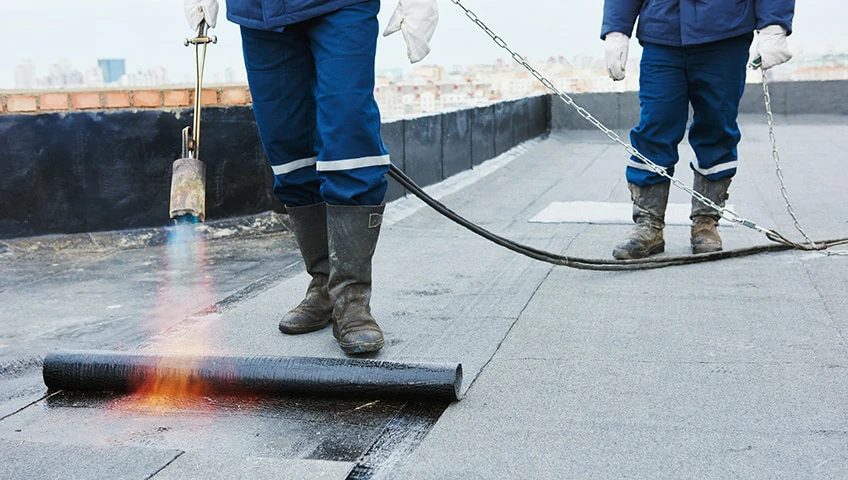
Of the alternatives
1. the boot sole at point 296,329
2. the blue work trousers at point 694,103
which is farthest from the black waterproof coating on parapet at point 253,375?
the blue work trousers at point 694,103

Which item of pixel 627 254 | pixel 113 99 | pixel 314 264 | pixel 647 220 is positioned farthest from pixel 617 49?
pixel 113 99

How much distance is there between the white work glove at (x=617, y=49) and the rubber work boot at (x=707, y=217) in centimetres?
62

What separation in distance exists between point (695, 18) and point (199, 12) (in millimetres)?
1981

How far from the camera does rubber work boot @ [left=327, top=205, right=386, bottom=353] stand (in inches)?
106

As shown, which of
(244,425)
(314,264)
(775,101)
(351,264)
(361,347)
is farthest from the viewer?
(775,101)

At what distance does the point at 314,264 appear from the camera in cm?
304

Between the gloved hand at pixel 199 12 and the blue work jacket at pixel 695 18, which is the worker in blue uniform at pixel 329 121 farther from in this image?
the blue work jacket at pixel 695 18

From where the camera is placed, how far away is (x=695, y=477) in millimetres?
1749

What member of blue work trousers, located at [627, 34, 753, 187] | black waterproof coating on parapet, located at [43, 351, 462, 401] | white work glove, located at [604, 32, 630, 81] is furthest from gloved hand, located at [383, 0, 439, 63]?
blue work trousers, located at [627, 34, 753, 187]

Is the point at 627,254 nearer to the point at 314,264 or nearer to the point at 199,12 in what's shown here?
the point at 314,264

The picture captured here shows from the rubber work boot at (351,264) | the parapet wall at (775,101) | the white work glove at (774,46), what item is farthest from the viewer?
the parapet wall at (775,101)

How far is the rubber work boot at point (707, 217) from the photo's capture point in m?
3.96

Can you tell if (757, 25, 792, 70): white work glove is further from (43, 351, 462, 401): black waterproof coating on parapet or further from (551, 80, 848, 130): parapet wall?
(551, 80, 848, 130): parapet wall

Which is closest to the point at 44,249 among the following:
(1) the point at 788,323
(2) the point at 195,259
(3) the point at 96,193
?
(3) the point at 96,193
